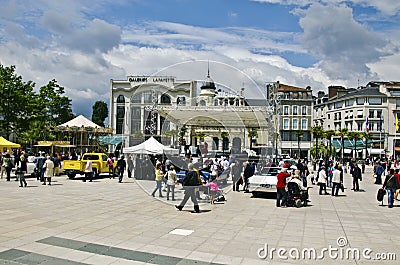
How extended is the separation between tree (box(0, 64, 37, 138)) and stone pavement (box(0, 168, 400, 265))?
75.7 ft

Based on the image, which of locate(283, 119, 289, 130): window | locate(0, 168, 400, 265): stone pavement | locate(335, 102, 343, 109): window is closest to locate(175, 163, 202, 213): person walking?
locate(0, 168, 400, 265): stone pavement

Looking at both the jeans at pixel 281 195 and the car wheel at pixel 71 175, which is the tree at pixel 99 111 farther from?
the jeans at pixel 281 195

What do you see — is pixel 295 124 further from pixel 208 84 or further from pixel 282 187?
pixel 282 187

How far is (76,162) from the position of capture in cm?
2519

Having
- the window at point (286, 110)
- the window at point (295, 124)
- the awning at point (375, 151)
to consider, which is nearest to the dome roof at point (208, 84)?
the awning at point (375, 151)

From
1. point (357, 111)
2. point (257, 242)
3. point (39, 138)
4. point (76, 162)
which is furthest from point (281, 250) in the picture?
point (357, 111)

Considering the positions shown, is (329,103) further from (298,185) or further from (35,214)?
(35,214)

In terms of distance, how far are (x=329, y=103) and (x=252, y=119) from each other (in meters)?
55.7

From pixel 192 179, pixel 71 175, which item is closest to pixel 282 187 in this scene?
pixel 192 179

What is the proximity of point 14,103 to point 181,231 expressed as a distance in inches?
1254

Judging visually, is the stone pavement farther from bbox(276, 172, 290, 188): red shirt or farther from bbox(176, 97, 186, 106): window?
bbox(176, 97, 186, 106): window

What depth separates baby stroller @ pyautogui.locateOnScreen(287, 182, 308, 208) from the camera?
1507 cm

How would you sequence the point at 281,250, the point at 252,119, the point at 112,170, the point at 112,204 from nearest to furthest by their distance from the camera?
1. the point at 281,250
2. the point at 112,204
3. the point at 112,170
4. the point at 252,119

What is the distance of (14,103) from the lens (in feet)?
121
